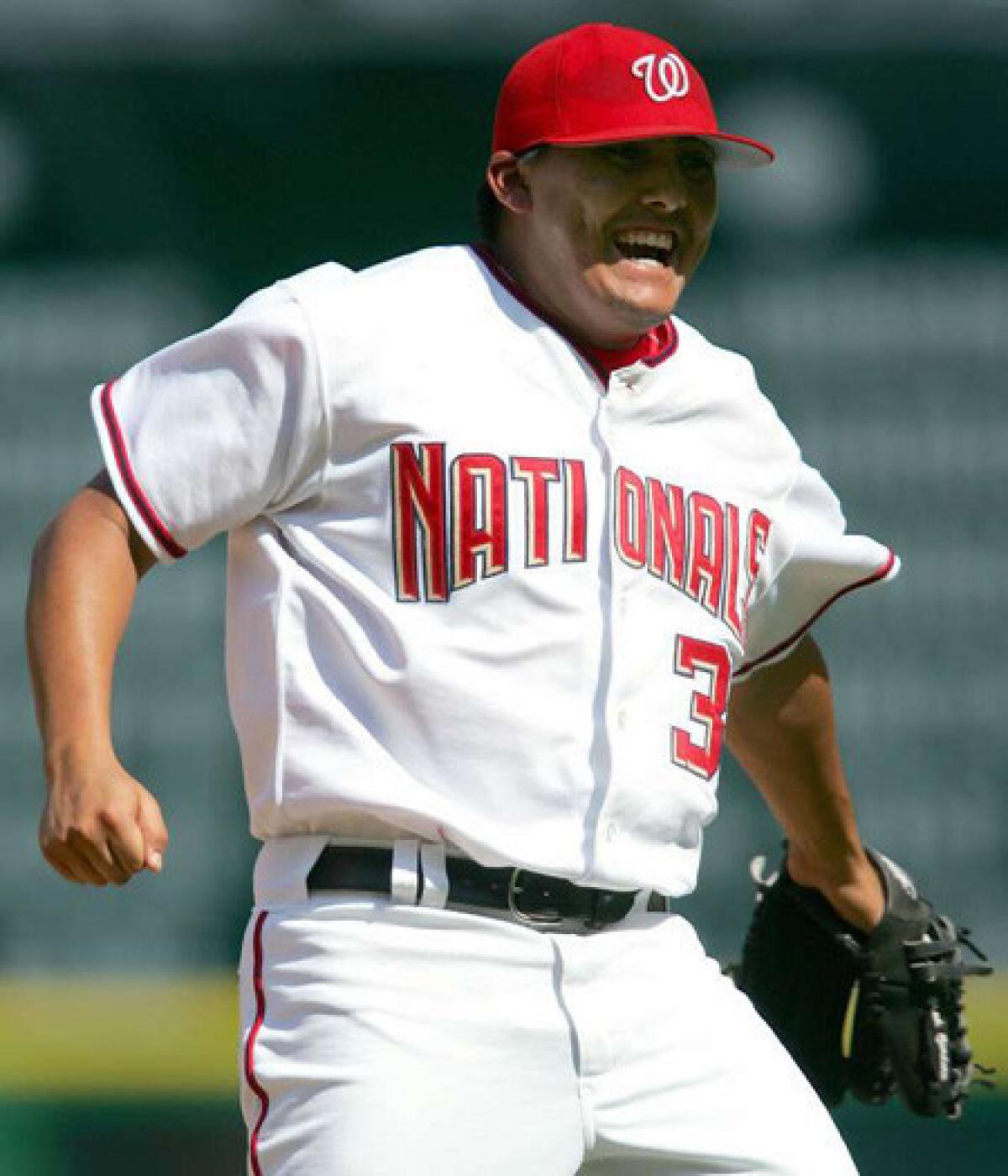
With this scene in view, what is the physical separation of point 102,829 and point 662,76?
101 cm

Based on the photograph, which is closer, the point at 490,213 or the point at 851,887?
the point at 490,213

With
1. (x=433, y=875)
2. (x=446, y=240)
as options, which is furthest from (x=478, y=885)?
(x=446, y=240)

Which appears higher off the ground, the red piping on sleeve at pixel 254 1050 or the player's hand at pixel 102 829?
the player's hand at pixel 102 829

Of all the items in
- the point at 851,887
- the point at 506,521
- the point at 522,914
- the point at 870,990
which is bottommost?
the point at 870,990

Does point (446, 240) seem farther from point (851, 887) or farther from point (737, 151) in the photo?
point (737, 151)

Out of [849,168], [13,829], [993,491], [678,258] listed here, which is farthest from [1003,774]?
[678,258]

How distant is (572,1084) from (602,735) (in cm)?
34

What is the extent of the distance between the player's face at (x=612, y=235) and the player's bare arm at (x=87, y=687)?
0.52 meters

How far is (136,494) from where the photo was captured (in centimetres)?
265

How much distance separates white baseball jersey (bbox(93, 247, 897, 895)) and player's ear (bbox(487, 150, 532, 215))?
155mm

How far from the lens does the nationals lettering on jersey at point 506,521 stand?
267 cm

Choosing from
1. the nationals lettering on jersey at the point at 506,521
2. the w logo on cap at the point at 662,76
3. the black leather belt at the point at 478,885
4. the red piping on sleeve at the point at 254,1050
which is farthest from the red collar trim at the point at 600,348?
the red piping on sleeve at the point at 254,1050

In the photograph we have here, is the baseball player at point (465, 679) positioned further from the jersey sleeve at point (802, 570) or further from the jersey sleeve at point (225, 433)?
the jersey sleeve at point (802, 570)

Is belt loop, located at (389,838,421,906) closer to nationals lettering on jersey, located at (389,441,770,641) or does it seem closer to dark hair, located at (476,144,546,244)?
nationals lettering on jersey, located at (389,441,770,641)
